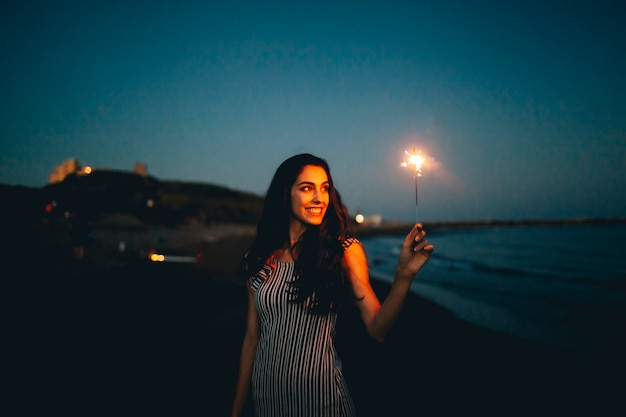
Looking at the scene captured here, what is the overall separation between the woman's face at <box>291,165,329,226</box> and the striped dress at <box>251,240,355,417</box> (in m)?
0.51

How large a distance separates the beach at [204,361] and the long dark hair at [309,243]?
13.1 feet

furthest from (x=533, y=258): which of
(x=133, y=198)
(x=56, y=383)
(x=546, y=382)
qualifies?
(x=133, y=198)

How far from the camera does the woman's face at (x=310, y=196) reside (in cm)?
254

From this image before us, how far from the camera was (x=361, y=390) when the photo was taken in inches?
244

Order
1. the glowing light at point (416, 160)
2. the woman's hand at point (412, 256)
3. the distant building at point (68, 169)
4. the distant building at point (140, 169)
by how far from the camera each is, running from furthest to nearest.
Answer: the distant building at point (140, 169)
the distant building at point (68, 169)
the glowing light at point (416, 160)
the woman's hand at point (412, 256)

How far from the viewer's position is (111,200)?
38.9 meters

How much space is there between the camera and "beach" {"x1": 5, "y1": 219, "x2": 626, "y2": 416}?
5582 mm

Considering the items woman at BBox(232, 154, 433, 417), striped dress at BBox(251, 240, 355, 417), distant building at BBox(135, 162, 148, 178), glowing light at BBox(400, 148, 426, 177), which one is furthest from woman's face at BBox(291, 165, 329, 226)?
distant building at BBox(135, 162, 148, 178)

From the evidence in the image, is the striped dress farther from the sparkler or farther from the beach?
the beach

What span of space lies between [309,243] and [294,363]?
0.91m

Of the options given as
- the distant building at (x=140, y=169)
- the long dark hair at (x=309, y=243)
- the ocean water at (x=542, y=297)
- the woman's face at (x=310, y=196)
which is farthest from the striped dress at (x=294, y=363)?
the distant building at (x=140, y=169)

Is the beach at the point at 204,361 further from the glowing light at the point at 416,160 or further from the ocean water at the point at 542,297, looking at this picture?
the glowing light at the point at 416,160

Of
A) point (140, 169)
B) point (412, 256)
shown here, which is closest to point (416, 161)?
point (412, 256)

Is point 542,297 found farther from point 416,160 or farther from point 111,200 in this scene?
point 111,200
